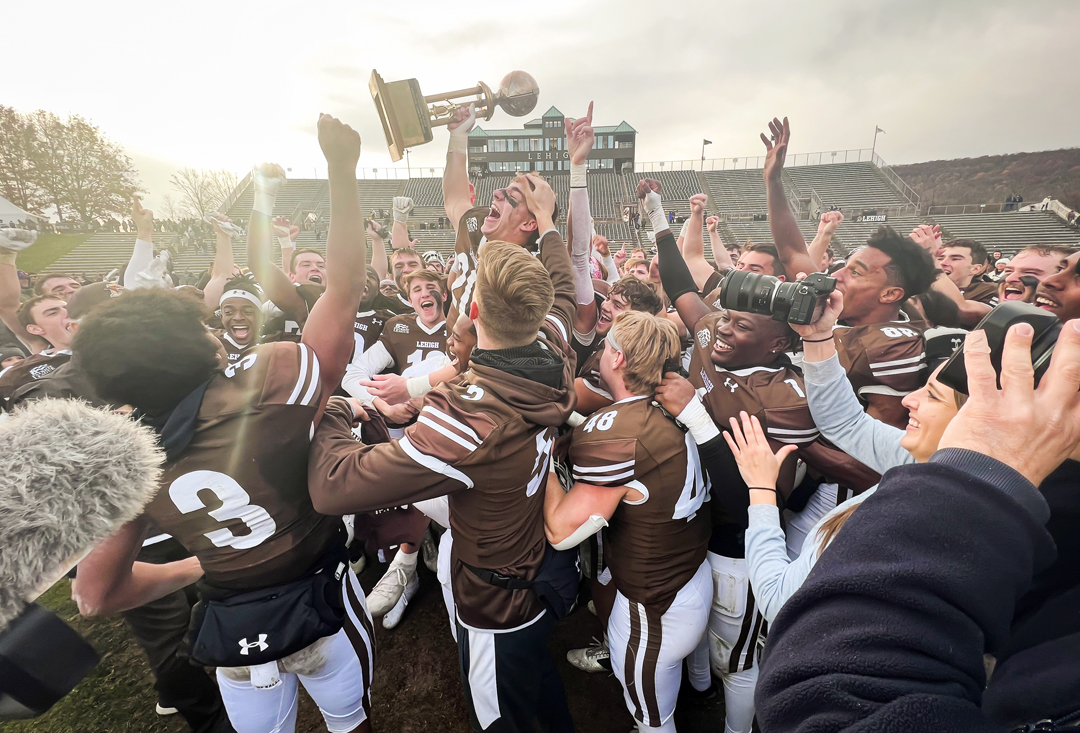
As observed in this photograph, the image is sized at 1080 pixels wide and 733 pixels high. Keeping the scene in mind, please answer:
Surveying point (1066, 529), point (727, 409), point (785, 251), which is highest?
point (785, 251)

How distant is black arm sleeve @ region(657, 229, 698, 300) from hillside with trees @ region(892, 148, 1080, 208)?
35.7 metres

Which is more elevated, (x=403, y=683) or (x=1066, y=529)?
(x=1066, y=529)

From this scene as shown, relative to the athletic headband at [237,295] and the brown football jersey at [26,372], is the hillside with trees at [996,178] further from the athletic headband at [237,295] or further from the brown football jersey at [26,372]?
the brown football jersey at [26,372]

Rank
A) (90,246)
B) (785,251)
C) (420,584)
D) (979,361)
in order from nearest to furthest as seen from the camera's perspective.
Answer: (979,361) < (785,251) < (420,584) < (90,246)

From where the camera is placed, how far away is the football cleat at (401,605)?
11.2 feet

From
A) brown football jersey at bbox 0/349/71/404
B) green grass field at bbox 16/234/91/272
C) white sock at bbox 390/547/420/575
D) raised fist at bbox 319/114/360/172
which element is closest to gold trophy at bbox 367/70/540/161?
raised fist at bbox 319/114/360/172

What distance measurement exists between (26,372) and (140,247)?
2.59 meters

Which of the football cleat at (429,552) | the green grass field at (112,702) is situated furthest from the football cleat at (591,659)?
the green grass field at (112,702)

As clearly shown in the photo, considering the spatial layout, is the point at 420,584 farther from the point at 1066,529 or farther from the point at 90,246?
the point at 90,246

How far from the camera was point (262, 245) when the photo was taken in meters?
2.56

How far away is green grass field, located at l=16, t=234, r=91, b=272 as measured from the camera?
88.6 ft

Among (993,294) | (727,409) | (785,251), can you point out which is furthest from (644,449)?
(993,294)

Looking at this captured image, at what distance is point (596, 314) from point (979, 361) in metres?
3.28

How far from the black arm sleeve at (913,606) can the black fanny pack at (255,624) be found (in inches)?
72.7
